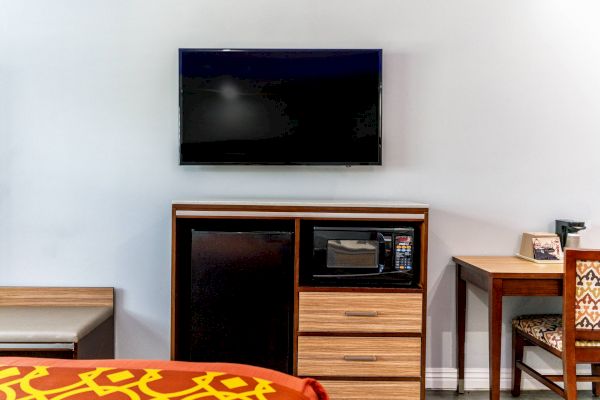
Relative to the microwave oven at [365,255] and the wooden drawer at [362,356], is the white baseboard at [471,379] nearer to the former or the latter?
the wooden drawer at [362,356]

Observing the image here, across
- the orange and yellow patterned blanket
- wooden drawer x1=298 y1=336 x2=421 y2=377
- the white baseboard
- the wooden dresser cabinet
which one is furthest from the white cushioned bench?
the white baseboard

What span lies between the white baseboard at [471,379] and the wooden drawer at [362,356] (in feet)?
1.78

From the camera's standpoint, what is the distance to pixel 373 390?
237 cm

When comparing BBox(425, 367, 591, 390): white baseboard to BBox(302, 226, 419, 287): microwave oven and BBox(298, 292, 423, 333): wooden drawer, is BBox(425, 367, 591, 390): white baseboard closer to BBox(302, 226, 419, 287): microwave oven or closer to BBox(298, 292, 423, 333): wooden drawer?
BBox(298, 292, 423, 333): wooden drawer

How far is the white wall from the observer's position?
2797 millimetres

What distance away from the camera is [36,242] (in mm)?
2811

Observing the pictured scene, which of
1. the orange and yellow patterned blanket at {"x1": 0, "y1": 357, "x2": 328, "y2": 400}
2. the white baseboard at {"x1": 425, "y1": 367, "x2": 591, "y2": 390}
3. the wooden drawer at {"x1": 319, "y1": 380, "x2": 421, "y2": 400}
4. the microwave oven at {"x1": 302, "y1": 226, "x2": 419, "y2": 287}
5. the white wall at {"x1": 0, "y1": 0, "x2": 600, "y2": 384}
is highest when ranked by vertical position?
the white wall at {"x1": 0, "y1": 0, "x2": 600, "y2": 384}

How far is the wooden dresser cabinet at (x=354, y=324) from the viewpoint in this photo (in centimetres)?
237

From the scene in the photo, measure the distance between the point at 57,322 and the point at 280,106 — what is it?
1.59 meters

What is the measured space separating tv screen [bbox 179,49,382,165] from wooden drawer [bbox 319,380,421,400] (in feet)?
3.80

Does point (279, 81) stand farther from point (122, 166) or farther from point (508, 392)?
point (508, 392)

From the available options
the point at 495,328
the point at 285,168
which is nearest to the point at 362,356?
the point at 495,328

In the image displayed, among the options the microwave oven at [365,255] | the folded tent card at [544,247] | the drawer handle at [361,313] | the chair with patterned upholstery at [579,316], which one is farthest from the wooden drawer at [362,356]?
the folded tent card at [544,247]

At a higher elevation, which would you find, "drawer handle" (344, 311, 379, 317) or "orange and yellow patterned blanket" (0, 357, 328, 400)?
"orange and yellow patterned blanket" (0, 357, 328, 400)
